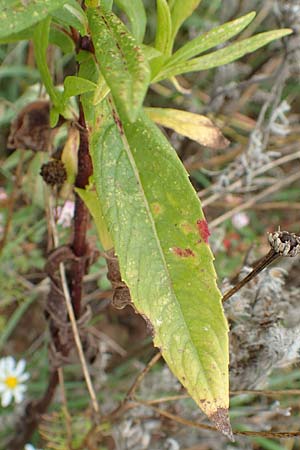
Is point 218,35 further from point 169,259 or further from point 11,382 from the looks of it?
point 11,382

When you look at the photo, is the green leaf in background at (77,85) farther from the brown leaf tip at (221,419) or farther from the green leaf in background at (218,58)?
the brown leaf tip at (221,419)

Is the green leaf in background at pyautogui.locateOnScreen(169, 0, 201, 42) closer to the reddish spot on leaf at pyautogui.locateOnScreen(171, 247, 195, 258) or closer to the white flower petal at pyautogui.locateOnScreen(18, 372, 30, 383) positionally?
the reddish spot on leaf at pyautogui.locateOnScreen(171, 247, 195, 258)

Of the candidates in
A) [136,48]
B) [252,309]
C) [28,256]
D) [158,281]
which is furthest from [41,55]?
[28,256]

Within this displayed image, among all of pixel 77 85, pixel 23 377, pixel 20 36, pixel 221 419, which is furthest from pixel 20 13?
pixel 23 377

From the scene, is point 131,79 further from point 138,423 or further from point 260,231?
point 260,231

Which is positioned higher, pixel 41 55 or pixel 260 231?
pixel 41 55

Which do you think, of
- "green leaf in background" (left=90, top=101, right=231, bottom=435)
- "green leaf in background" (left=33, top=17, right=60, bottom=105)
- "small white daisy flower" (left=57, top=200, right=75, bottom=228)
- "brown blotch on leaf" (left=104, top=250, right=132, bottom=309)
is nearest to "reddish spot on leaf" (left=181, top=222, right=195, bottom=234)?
"green leaf in background" (left=90, top=101, right=231, bottom=435)

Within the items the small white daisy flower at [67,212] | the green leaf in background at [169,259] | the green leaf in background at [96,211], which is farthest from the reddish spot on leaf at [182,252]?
the small white daisy flower at [67,212]

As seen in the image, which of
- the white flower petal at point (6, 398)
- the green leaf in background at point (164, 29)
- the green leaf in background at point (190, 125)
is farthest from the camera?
the white flower petal at point (6, 398)
